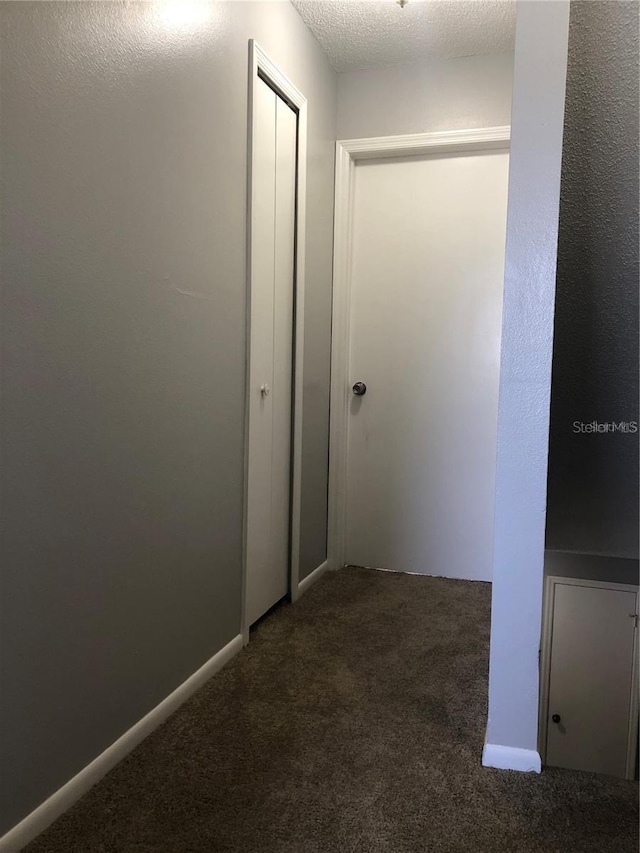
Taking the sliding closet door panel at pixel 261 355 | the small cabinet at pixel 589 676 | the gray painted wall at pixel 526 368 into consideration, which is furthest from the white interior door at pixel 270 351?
the small cabinet at pixel 589 676

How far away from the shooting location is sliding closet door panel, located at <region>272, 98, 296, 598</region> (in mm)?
2545

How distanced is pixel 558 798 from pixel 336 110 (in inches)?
112

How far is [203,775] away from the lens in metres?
1.59

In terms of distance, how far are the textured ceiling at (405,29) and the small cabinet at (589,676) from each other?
216 centimetres

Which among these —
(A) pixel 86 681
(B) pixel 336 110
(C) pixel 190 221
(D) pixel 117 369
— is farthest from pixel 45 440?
(B) pixel 336 110

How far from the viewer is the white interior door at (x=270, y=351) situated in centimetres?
235

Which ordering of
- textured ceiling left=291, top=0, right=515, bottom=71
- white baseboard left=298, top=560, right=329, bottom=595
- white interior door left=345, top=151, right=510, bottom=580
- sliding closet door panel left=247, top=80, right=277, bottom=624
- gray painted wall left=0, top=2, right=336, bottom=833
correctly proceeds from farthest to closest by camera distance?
1. white interior door left=345, top=151, right=510, bottom=580
2. white baseboard left=298, top=560, right=329, bottom=595
3. textured ceiling left=291, top=0, right=515, bottom=71
4. sliding closet door panel left=247, top=80, right=277, bottom=624
5. gray painted wall left=0, top=2, right=336, bottom=833

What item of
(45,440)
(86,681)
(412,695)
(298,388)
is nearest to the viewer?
(45,440)

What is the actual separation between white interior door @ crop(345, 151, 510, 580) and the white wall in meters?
0.16

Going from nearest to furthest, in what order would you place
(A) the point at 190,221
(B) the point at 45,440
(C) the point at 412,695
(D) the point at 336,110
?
(B) the point at 45,440 → (A) the point at 190,221 → (C) the point at 412,695 → (D) the point at 336,110

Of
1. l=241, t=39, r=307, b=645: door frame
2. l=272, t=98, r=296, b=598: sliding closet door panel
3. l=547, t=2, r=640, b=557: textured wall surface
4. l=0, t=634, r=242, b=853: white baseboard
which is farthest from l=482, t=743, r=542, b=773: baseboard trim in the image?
l=272, t=98, r=296, b=598: sliding closet door panel

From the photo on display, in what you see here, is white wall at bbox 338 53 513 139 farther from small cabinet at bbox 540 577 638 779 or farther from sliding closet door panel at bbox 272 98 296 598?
small cabinet at bbox 540 577 638 779

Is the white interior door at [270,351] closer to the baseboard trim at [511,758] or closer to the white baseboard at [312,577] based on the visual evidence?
the white baseboard at [312,577]

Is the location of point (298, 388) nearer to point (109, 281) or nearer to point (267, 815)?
→ point (109, 281)
